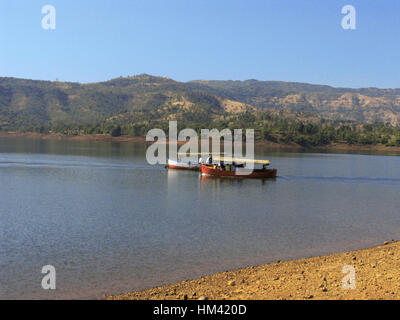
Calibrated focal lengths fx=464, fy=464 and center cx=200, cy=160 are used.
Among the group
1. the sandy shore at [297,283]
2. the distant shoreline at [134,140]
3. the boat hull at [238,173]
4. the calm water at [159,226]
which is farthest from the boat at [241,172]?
the distant shoreline at [134,140]

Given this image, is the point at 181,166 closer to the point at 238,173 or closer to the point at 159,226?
the point at 238,173

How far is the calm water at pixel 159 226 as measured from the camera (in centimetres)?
1738

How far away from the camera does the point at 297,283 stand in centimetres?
1427

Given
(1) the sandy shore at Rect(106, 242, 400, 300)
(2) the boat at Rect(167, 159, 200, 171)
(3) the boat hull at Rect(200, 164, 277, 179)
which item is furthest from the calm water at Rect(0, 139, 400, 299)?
(2) the boat at Rect(167, 159, 200, 171)

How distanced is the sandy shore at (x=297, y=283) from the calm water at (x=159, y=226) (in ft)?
5.02

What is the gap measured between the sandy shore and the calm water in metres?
1.53

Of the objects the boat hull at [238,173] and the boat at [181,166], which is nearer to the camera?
the boat hull at [238,173]

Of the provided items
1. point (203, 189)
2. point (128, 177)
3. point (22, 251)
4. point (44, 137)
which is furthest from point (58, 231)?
point (44, 137)

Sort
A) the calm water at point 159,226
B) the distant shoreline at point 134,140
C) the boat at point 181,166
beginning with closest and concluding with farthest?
1. the calm water at point 159,226
2. the boat at point 181,166
3. the distant shoreline at point 134,140

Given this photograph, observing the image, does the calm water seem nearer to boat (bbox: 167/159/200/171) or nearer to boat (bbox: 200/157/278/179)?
boat (bbox: 200/157/278/179)

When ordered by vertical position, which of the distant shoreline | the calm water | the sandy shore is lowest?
the calm water

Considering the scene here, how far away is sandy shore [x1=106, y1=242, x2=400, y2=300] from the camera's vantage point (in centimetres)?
1292

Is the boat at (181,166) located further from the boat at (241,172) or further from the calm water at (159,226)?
the calm water at (159,226)

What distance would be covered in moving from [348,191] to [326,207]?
12338 mm
